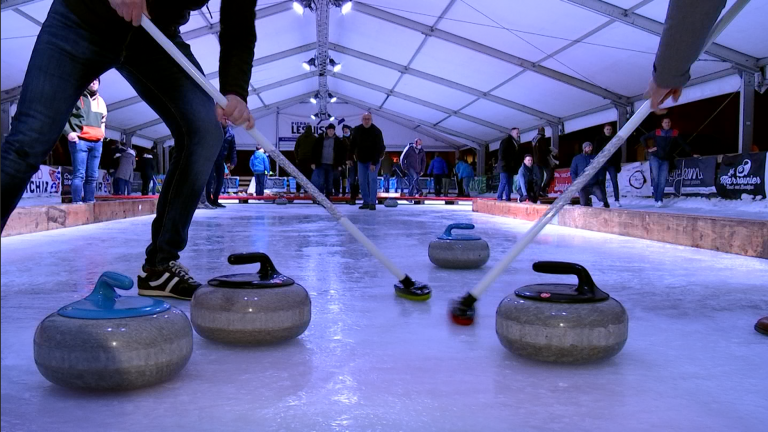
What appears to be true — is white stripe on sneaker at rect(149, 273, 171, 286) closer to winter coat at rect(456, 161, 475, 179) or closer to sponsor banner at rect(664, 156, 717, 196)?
sponsor banner at rect(664, 156, 717, 196)

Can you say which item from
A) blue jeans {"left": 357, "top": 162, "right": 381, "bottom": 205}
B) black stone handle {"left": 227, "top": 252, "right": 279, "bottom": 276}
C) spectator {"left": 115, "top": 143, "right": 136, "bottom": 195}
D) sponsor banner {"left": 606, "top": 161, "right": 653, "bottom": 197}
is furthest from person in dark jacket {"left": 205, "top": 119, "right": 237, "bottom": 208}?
sponsor banner {"left": 606, "top": 161, "right": 653, "bottom": 197}

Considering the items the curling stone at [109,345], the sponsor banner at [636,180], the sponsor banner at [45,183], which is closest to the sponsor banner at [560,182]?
the sponsor banner at [636,180]

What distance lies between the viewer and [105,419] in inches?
34.3

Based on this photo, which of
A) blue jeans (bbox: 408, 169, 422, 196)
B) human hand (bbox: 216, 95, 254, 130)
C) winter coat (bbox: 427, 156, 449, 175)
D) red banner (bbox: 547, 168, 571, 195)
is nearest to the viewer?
human hand (bbox: 216, 95, 254, 130)

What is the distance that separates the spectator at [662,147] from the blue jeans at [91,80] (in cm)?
746

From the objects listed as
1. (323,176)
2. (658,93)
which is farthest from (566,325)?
(323,176)

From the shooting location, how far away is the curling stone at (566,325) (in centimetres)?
111

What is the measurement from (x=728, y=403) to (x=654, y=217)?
330 centimetres

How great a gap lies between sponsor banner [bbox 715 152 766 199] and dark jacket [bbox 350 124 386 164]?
5.51m

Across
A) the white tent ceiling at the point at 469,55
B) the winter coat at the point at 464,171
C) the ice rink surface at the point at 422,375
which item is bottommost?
the ice rink surface at the point at 422,375

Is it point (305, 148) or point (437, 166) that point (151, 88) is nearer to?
point (305, 148)

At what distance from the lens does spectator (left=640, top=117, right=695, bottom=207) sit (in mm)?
7816

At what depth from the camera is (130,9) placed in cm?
137

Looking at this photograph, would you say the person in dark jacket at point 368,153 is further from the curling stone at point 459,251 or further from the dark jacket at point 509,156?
the curling stone at point 459,251
